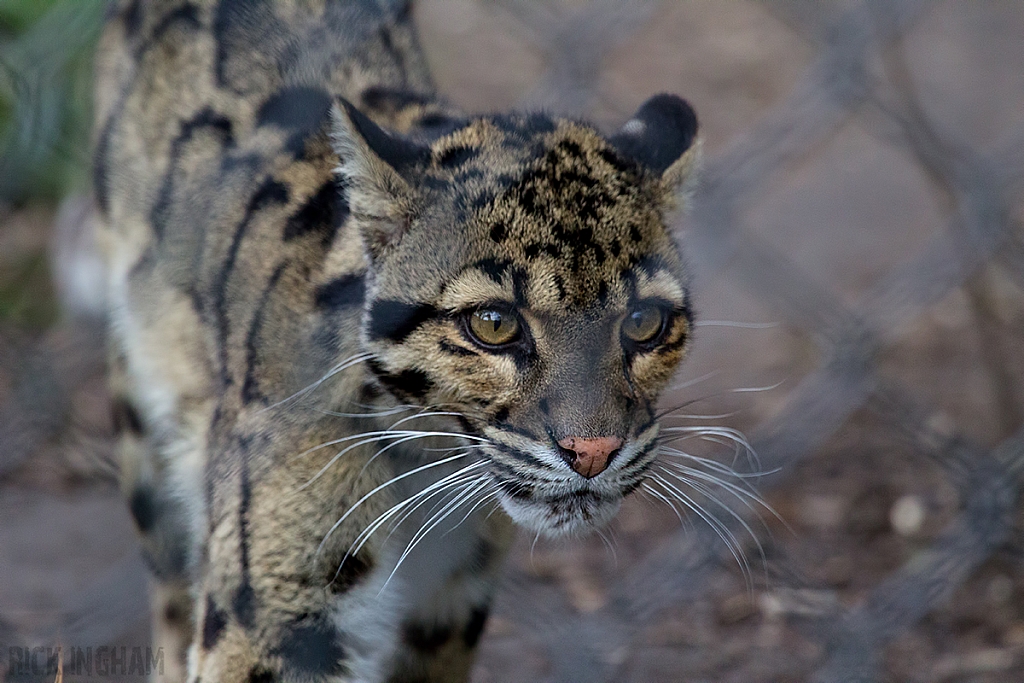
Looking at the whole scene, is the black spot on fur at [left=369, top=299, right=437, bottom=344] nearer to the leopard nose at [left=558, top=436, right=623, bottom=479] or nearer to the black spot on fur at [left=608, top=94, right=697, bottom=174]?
the leopard nose at [left=558, top=436, right=623, bottom=479]

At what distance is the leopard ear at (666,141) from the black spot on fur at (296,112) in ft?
2.51

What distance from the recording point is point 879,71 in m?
6.34

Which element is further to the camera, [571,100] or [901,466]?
[901,466]

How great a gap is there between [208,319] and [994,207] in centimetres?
220

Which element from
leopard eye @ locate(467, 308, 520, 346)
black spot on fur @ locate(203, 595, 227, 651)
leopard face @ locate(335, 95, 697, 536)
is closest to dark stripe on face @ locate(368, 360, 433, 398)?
leopard face @ locate(335, 95, 697, 536)

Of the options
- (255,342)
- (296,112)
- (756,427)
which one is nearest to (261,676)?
(255,342)

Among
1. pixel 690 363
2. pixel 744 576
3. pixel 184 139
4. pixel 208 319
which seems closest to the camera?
pixel 208 319

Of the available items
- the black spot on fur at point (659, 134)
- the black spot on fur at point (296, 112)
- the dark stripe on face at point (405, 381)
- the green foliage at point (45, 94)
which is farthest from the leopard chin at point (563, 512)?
the green foliage at point (45, 94)

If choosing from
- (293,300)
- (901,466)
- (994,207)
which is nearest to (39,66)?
(293,300)

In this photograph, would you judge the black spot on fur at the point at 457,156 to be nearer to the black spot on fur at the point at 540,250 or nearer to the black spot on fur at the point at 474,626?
the black spot on fur at the point at 540,250

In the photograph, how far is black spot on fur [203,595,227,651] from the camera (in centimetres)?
225

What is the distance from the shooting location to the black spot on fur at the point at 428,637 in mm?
2625

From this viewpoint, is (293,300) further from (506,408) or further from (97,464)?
(97,464)

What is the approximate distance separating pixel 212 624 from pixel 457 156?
3.54 ft
